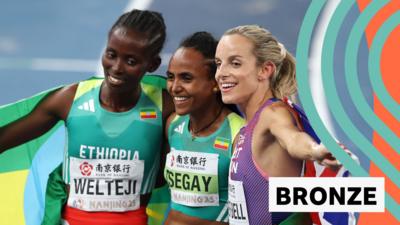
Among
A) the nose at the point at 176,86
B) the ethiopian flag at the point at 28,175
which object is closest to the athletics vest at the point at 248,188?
the nose at the point at 176,86

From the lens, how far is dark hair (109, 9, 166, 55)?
4.62m

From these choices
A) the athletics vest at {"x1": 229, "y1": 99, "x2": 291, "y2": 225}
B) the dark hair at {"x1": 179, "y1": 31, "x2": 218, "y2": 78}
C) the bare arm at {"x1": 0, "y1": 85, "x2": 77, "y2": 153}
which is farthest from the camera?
the bare arm at {"x1": 0, "y1": 85, "x2": 77, "y2": 153}

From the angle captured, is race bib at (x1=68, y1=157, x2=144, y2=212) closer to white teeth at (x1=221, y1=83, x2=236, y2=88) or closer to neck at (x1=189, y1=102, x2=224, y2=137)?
neck at (x1=189, y1=102, x2=224, y2=137)

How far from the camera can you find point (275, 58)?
4.04m

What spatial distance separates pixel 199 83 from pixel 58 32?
4.44m

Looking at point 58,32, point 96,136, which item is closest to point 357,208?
point 96,136

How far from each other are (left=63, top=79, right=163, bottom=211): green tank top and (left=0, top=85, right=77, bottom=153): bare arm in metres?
0.08

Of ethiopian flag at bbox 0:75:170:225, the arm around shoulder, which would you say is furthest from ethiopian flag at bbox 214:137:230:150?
ethiopian flag at bbox 0:75:170:225

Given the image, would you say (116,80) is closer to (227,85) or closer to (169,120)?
(169,120)

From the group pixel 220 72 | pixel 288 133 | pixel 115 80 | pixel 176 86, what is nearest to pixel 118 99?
pixel 115 80

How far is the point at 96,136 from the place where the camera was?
4730 mm

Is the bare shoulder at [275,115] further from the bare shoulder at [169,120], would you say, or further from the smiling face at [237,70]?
the bare shoulder at [169,120]

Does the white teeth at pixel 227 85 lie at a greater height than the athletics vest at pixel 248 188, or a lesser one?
greater

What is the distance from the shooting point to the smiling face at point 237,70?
404 cm
